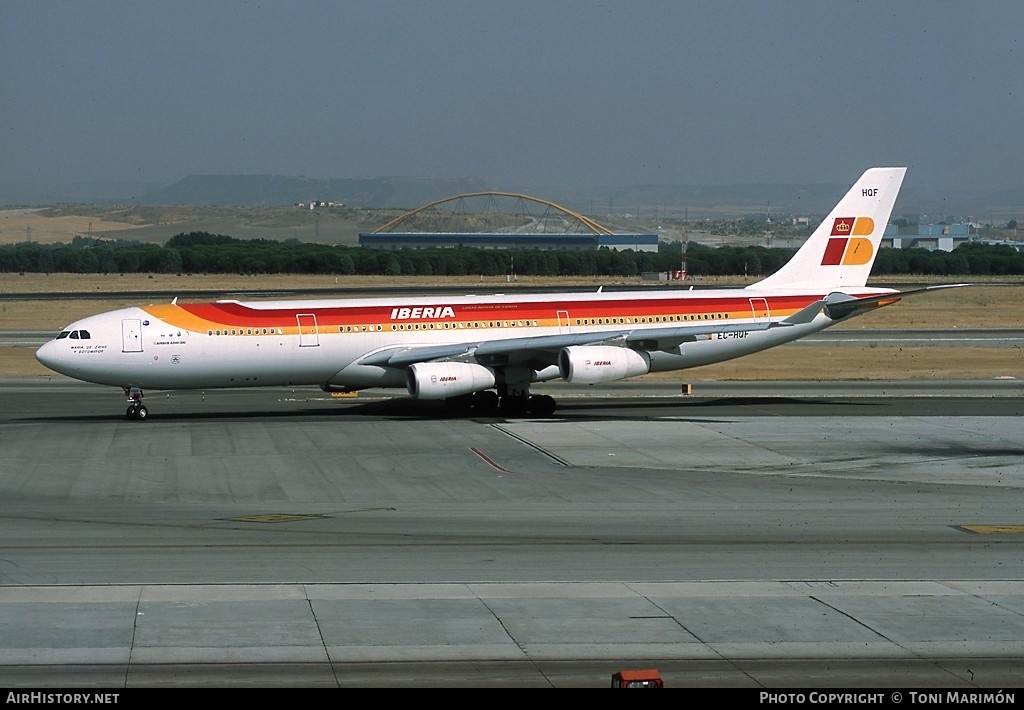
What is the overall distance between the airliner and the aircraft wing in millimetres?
45

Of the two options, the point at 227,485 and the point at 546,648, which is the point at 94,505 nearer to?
the point at 227,485

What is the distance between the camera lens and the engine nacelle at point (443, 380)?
38000 millimetres

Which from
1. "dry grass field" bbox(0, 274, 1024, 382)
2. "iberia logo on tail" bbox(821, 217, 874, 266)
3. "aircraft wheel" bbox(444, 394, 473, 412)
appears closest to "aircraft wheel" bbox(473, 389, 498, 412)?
"aircraft wheel" bbox(444, 394, 473, 412)

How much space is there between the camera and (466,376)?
127 ft

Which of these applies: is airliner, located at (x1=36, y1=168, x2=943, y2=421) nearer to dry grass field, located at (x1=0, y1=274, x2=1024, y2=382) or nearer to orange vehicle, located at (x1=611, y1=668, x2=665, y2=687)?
dry grass field, located at (x1=0, y1=274, x2=1024, y2=382)

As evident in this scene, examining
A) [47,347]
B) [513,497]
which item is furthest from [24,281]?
[513,497]

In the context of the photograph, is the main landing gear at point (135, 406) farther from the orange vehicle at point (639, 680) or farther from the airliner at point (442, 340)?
the orange vehicle at point (639, 680)

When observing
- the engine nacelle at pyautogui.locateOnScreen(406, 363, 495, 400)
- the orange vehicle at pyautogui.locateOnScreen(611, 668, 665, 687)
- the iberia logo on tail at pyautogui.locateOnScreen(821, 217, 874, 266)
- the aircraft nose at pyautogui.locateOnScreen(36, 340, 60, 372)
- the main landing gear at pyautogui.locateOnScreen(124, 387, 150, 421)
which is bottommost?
the main landing gear at pyautogui.locateOnScreen(124, 387, 150, 421)

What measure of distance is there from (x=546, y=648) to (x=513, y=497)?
11.3m

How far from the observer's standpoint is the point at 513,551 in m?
20.6

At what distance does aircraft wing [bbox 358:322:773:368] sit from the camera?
1550 inches

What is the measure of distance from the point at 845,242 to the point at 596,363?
41.9ft

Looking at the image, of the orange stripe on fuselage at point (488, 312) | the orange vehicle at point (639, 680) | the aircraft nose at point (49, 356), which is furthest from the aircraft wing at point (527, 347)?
the orange vehicle at point (639, 680)

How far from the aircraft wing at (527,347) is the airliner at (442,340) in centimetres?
5
